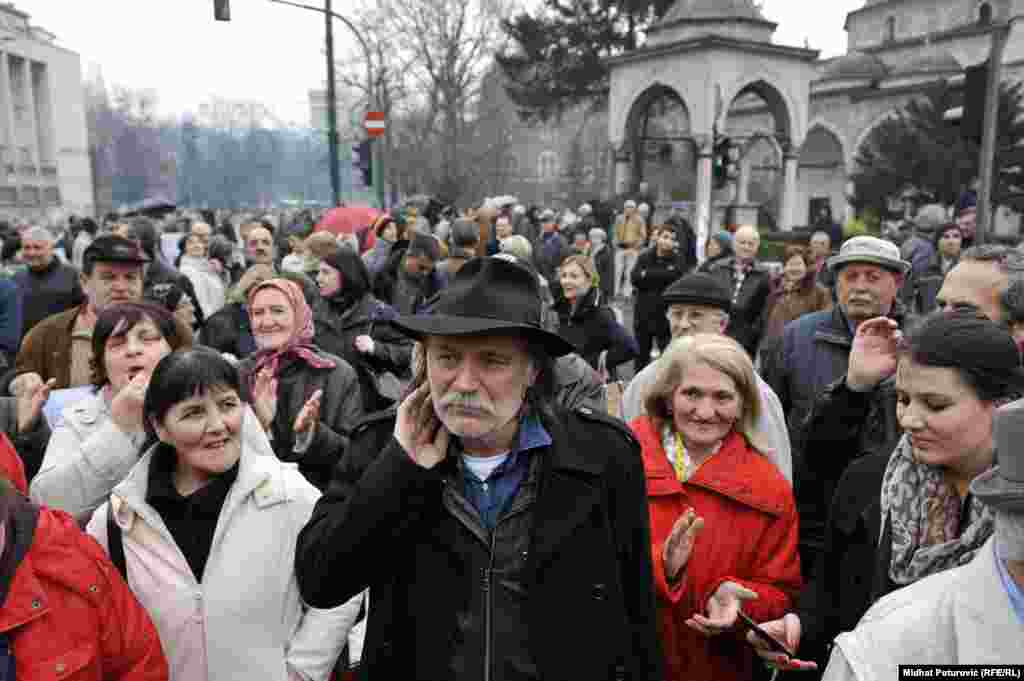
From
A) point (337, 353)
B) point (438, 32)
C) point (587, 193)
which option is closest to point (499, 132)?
point (438, 32)

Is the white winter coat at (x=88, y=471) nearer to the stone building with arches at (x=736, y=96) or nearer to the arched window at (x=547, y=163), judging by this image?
the stone building with arches at (x=736, y=96)

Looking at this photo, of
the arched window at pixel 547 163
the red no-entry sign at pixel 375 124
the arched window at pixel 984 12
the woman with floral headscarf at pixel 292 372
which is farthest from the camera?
the arched window at pixel 547 163

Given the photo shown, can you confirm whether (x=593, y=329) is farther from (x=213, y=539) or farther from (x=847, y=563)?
(x=213, y=539)

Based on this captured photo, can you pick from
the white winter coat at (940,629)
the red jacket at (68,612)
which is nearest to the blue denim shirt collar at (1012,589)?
the white winter coat at (940,629)

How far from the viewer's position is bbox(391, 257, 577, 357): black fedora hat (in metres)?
1.91

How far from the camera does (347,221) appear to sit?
12992 mm

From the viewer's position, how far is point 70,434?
2.98 metres

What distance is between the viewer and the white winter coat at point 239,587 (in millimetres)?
2467

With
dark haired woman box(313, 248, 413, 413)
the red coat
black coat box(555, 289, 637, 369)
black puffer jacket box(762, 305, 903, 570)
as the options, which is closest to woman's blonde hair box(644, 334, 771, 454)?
the red coat

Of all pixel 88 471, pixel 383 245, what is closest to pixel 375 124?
pixel 383 245

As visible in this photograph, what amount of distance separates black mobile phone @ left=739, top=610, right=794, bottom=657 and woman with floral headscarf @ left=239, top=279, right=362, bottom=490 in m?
1.93

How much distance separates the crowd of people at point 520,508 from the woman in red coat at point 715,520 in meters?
0.01

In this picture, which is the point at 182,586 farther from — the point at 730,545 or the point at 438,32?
the point at 438,32

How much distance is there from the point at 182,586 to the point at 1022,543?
226cm
